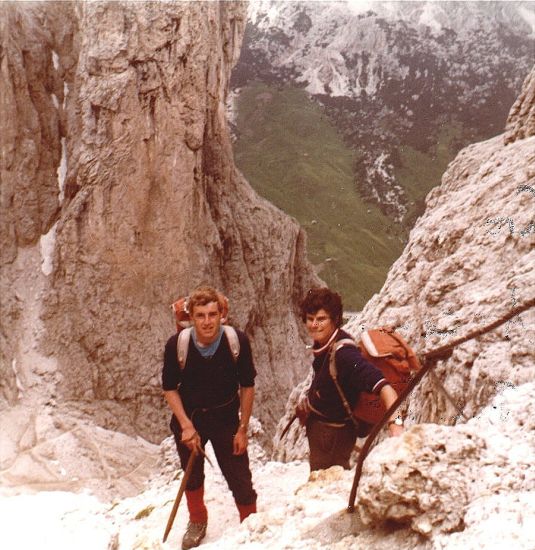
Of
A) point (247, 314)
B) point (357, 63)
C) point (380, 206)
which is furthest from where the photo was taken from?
point (357, 63)

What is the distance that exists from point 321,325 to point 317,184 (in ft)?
356

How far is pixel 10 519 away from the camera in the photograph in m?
11.7

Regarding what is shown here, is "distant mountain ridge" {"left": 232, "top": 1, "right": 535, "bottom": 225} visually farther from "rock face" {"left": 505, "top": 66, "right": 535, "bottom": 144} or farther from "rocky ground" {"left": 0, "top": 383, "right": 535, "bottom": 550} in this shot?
"rocky ground" {"left": 0, "top": 383, "right": 535, "bottom": 550}

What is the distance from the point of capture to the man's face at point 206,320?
14.9 ft

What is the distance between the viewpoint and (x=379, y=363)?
450cm

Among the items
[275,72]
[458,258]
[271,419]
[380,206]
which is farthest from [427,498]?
[275,72]

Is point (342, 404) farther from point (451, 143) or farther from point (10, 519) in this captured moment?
point (451, 143)

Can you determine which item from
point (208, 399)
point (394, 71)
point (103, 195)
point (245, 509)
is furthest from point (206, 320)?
point (394, 71)

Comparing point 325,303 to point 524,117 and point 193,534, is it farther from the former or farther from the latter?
point 524,117

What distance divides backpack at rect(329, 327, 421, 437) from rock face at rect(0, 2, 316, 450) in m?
26.1

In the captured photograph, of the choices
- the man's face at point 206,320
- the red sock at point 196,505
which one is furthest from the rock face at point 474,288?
the red sock at point 196,505

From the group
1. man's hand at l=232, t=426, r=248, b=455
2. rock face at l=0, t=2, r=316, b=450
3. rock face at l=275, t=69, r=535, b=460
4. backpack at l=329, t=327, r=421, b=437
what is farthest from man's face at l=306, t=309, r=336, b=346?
rock face at l=0, t=2, r=316, b=450

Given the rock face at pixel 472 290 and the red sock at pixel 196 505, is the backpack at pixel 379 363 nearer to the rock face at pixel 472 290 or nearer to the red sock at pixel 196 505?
the rock face at pixel 472 290

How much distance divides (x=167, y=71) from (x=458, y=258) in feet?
85.4
